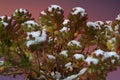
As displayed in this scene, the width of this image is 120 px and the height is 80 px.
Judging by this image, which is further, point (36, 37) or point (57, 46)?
point (57, 46)

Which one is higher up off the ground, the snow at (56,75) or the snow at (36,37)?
the snow at (36,37)

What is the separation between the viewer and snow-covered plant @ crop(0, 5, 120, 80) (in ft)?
1.94

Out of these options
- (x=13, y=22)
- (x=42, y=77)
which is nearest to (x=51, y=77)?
(x=42, y=77)

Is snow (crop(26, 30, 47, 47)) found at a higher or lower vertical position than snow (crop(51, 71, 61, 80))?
higher

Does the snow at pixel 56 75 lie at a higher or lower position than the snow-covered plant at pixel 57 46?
lower

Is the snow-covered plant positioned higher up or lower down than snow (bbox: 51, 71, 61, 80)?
higher up

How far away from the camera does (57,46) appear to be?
71cm

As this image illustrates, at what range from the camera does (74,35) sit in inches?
27.8

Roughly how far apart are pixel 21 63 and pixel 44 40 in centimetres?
6

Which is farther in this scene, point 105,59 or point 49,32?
point 49,32

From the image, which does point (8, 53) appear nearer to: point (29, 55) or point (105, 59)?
point (29, 55)

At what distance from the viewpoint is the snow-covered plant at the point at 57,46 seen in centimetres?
59

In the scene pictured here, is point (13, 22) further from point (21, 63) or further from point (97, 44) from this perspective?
point (97, 44)

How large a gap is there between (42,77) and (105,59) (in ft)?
0.43
